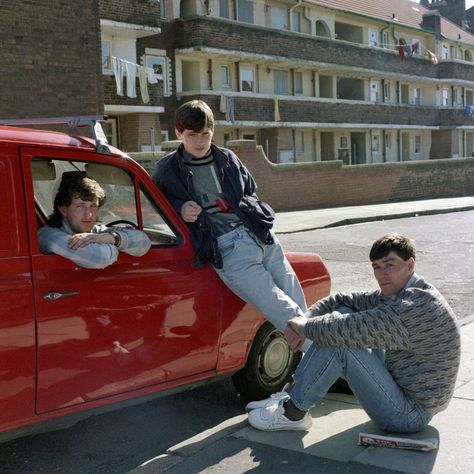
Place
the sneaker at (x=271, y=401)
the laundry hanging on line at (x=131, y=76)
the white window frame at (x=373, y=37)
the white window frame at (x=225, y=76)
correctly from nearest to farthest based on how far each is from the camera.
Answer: the sneaker at (x=271, y=401) < the laundry hanging on line at (x=131, y=76) < the white window frame at (x=225, y=76) < the white window frame at (x=373, y=37)

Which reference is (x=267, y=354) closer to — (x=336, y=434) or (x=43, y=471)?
(x=336, y=434)

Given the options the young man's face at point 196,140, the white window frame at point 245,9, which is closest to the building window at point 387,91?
the white window frame at point 245,9

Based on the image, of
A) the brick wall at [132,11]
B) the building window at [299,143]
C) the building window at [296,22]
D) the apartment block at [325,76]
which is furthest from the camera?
the building window at [296,22]

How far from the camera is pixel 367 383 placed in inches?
146

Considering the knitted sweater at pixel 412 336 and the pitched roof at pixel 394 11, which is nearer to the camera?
the knitted sweater at pixel 412 336

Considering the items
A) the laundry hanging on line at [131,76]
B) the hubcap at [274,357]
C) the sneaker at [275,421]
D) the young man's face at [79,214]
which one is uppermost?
the laundry hanging on line at [131,76]

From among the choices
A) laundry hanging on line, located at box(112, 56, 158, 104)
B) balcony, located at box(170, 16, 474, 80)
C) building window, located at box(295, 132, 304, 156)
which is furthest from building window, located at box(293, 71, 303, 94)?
laundry hanging on line, located at box(112, 56, 158, 104)

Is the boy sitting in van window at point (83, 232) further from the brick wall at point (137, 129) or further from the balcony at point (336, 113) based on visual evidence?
the balcony at point (336, 113)

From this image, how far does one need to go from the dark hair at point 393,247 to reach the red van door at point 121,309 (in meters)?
1.04

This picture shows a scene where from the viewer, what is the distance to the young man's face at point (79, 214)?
364cm

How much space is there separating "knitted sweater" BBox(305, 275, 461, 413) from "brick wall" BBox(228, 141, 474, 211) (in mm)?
19886

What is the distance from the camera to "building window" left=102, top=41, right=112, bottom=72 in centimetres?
2562

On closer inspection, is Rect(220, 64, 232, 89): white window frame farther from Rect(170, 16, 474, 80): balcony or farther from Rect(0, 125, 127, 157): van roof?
Rect(0, 125, 127, 157): van roof

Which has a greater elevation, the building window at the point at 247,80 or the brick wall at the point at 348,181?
the building window at the point at 247,80
